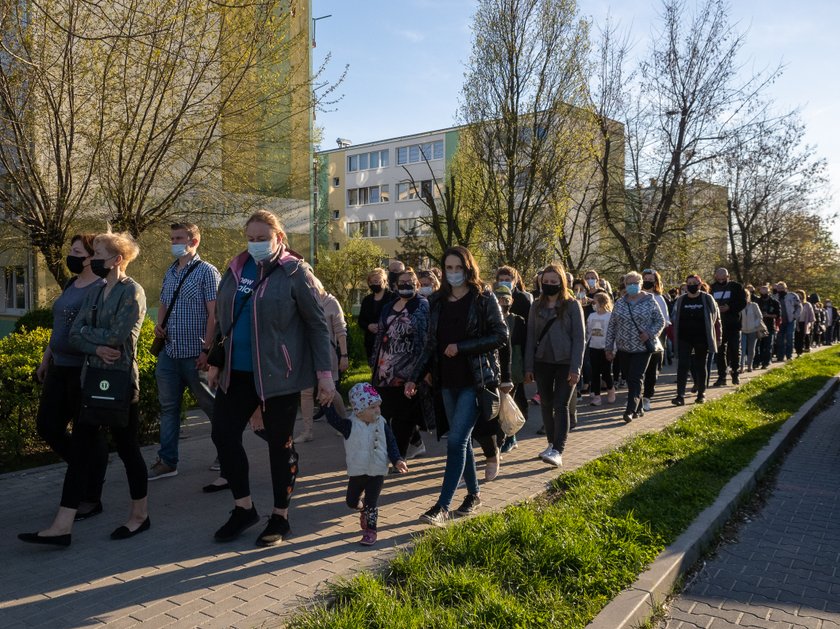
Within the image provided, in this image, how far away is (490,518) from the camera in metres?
4.86

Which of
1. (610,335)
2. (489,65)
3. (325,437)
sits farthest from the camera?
(489,65)

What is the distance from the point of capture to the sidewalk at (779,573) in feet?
13.1

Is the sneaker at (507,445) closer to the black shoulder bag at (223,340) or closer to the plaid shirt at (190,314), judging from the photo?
the plaid shirt at (190,314)

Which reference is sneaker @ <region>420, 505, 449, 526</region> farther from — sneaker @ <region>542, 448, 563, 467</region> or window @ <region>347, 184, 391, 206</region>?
window @ <region>347, 184, 391, 206</region>

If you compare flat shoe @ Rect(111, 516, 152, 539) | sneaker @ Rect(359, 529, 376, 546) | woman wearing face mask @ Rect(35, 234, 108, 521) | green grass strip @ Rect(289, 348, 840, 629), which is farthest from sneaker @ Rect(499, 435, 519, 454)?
woman wearing face mask @ Rect(35, 234, 108, 521)

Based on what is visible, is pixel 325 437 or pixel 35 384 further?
pixel 325 437

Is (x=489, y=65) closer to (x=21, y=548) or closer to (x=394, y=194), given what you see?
(x=21, y=548)

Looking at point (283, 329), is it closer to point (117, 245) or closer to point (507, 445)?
point (117, 245)

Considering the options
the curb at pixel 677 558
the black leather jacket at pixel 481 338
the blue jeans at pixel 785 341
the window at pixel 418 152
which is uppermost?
the window at pixel 418 152

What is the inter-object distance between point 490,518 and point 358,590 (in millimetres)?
1415

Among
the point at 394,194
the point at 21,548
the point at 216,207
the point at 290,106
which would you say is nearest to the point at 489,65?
the point at 290,106

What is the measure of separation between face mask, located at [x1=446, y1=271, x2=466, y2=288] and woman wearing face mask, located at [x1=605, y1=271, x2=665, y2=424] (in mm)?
4796

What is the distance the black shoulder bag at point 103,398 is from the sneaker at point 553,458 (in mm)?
3814

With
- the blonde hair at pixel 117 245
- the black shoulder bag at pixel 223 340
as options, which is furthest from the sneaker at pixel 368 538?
the blonde hair at pixel 117 245
